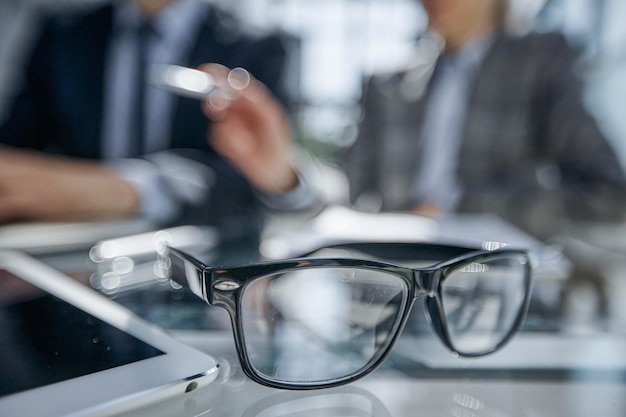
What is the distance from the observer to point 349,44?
3.66 meters

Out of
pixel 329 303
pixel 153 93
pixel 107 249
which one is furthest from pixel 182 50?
pixel 329 303

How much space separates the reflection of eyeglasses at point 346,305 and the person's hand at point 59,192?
0.92 ft

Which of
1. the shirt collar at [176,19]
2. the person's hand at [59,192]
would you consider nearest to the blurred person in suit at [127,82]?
the shirt collar at [176,19]

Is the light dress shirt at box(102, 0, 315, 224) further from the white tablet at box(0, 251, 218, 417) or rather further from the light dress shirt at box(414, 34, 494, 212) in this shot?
the white tablet at box(0, 251, 218, 417)

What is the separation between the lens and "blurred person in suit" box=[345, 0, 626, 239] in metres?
0.59

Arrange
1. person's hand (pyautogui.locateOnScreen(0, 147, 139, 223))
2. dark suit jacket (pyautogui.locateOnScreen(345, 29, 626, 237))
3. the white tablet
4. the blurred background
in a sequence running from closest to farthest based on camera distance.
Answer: the white tablet, person's hand (pyautogui.locateOnScreen(0, 147, 139, 223)), dark suit jacket (pyautogui.locateOnScreen(345, 29, 626, 237)), the blurred background

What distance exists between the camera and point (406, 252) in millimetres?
278

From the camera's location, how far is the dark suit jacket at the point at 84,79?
0.69 metres

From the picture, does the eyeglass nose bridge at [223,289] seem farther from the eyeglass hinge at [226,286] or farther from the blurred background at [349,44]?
the blurred background at [349,44]

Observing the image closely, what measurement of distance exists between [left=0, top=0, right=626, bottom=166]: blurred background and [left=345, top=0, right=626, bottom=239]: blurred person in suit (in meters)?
0.05

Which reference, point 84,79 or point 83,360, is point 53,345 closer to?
point 83,360

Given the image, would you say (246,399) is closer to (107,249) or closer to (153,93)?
(107,249)

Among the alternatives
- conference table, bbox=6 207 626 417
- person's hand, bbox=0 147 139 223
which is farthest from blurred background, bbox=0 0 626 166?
conference table, bbox=6 207 626 417

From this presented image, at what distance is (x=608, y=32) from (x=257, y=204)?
60.0 inches
